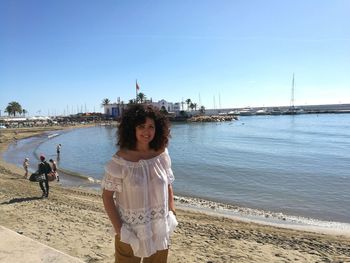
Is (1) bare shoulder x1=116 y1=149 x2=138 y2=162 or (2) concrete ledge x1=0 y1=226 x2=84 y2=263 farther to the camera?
(2) concrete ledge x1=0 y1=226 x2=84 y2=263

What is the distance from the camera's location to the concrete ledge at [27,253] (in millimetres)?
4293

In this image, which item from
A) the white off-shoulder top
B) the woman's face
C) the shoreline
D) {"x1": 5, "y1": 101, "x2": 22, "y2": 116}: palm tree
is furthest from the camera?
{"x1": 5, "y1": 101, "x2": 22, "y2": 116}: palm tree

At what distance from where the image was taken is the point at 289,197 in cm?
1742

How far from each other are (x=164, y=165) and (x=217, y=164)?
26539 mm

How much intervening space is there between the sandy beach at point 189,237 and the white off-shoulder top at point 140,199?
3.92 metres

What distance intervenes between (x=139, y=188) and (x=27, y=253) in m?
2.62

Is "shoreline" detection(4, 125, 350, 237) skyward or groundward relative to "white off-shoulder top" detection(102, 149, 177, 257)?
groundward

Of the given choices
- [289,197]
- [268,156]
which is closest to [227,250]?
[289,197]

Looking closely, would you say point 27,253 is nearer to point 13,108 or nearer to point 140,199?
point 140,199

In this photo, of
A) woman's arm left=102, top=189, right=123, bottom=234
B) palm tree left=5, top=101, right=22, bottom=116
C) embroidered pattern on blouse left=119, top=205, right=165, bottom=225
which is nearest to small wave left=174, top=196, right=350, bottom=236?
embroidered pattern on blouse left=119, top=205, right=165, bottom=225

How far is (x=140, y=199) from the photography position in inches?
108

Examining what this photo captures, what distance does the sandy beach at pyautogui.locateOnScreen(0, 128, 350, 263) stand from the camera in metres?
7.25

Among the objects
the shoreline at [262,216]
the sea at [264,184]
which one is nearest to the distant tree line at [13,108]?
the sea at [264,184]

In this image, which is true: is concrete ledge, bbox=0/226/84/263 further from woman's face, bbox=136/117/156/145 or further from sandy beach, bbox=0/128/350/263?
→ woman's face, bbox=136/117/156/145
